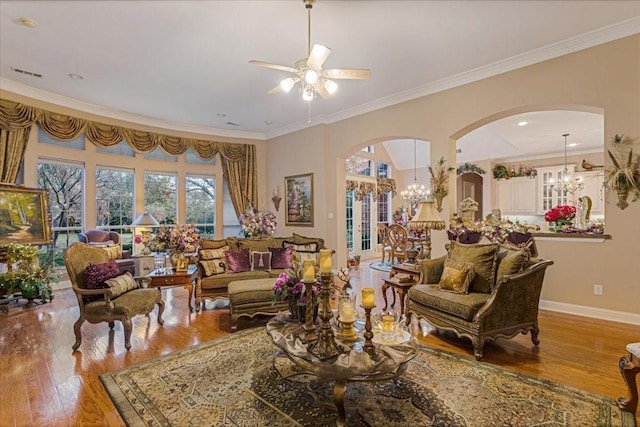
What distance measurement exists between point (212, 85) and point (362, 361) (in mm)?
4803

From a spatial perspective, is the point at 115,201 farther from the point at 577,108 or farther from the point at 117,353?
the point at 577,108

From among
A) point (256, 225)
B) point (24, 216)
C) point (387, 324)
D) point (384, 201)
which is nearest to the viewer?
point (387, 324)

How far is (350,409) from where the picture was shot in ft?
7.06

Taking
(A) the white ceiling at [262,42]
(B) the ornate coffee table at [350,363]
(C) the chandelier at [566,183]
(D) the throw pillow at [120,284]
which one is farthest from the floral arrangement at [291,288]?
(C) the chandelier at [566,183]

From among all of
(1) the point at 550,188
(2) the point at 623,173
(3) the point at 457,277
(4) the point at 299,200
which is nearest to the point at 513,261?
(3) the point at 457,277

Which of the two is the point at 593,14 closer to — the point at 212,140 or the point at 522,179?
the point at 522,179

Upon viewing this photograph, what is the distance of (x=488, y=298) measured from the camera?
306 centimetres

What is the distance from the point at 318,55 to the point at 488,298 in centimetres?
280

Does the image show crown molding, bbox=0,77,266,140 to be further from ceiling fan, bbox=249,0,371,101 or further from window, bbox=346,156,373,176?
ceiling fan, bbox=249,0,371,101

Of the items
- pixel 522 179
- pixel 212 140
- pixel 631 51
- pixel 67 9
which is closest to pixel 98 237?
pixel 212 140

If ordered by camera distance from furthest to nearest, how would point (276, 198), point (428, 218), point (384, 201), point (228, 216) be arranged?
1. point (384, 201)
2. point (228, 216)
3. point (276, 198)
4. point (428, 218)

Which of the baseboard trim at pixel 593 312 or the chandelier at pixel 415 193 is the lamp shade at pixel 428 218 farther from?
the chandelier at pixel 415 193

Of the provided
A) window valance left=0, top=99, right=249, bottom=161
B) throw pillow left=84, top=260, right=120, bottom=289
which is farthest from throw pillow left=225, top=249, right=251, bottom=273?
window valance left=0, top=99, right=249, bottom=161

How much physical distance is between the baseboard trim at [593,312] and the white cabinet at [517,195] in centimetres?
550
